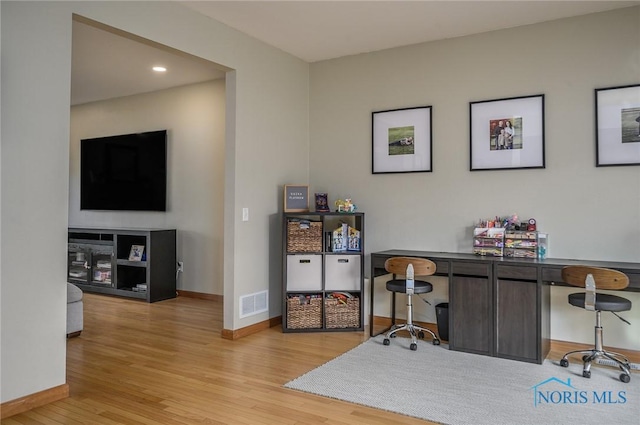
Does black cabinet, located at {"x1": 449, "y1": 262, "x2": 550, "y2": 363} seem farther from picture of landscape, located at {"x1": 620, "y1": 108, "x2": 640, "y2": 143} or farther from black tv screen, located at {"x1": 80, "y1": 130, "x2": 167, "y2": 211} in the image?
black tv screen, located at {"x1": 80, "y1": 130, "x2": 167, "y2": 211}

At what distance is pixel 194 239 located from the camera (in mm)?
6055

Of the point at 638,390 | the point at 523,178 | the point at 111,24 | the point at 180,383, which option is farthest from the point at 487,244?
the point at 111,24

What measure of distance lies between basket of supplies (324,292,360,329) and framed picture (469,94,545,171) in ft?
5.62

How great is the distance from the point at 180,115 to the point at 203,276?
2.12 m

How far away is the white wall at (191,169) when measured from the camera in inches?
231

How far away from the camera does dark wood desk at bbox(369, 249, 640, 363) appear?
3.52 meters

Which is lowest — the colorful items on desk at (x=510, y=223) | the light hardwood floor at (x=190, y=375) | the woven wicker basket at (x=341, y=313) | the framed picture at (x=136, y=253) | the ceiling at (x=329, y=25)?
the light hardwood floor at (x=190, y=375)

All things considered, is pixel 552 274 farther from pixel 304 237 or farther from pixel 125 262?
pixel 125 262

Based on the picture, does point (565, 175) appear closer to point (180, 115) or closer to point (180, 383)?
point (180, 383)

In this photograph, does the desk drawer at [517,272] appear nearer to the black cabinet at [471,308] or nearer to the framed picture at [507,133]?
the black cabinet at [471,308]

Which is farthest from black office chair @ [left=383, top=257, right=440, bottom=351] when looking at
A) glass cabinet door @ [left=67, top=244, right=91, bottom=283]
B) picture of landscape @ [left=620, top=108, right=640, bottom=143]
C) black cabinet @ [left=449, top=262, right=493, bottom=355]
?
glass cabinet door @ [left=67, top=244, right=91, bottom=283]

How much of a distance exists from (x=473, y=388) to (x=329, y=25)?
10.2 feet

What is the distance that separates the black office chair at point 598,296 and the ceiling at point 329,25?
81.8 inches

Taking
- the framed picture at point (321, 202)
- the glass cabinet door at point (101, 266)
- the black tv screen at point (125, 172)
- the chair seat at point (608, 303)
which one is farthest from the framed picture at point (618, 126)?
the glass cabinet door at point (101, 266)
